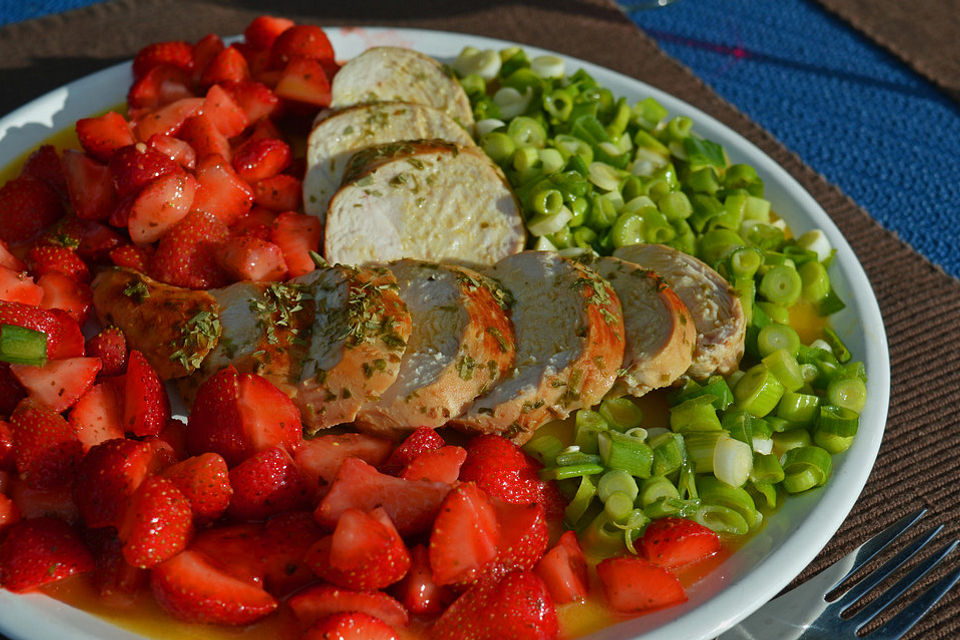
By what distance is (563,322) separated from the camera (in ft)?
8.95

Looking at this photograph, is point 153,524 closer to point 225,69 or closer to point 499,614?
point 499,614

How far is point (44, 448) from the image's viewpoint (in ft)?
7.45

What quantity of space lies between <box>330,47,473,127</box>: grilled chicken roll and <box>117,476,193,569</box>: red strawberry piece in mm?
1954

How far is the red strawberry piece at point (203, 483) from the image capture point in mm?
2207

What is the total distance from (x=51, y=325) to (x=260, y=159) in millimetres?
1071

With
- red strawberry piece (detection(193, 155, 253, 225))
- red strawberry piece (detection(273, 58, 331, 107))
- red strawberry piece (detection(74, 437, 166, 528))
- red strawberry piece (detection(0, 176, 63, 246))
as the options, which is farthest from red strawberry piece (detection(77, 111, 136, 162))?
red strawberry piece (detection(74, 437, 166, 528))

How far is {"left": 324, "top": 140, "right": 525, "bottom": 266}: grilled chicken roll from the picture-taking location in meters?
3.10

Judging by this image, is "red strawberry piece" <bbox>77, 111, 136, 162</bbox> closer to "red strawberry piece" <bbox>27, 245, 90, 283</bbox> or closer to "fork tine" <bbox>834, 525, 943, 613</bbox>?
"red strawberry piece" <bbox>27, 245, 90, 283</bbox>

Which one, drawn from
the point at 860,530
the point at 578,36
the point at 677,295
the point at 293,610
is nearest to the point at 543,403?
the point at 677,295

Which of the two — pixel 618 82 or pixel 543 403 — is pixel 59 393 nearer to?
pixel 543 403

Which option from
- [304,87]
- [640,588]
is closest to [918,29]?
[304,87]

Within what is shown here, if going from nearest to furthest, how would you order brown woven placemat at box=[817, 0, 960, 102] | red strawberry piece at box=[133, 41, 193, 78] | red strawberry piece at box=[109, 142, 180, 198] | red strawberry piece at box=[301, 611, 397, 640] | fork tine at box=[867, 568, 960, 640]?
red strawberry piece at box=[301, 611, 397, 640] → fork tine at box=[867, 568, 960, 640] → red strawberry piece at box=[109, 142, 180, 198] → red strawberry piece at box=[133, 41, 193, 78] → brown woven placemat at box=[817, 0, 960, 102]

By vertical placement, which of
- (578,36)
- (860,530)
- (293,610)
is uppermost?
(578,36)

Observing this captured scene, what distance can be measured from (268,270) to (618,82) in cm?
199
